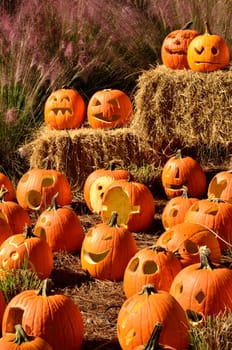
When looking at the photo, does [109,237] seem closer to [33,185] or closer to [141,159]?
[33,185]

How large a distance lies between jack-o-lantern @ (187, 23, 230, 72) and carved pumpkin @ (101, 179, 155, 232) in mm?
1568

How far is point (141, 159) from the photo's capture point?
672cm

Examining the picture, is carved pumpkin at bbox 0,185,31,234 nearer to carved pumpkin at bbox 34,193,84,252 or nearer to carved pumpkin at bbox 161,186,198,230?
carved pumpkin at bbox 34,193,84,252

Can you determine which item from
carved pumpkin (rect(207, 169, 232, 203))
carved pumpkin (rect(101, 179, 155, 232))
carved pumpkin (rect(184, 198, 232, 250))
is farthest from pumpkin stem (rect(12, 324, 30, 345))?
carved pumpkin (rect(207, 169, 232, 203))

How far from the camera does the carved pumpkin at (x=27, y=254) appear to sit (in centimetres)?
426

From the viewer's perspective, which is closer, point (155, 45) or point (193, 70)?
point (193, 70)

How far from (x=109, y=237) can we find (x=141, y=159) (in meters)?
2.34

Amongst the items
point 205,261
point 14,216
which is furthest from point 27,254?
point 205,261

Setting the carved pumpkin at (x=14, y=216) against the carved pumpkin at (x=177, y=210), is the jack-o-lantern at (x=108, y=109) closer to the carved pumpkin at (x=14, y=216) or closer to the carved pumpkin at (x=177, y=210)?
the carved pumpkin at (x=177, y=210)

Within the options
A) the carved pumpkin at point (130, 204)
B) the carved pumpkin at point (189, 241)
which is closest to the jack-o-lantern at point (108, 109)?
the carved pumpkin at point (130, 204)

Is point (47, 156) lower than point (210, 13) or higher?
lower

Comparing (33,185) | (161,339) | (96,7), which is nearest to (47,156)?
(33,185)

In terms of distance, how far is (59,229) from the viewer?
4828 mm

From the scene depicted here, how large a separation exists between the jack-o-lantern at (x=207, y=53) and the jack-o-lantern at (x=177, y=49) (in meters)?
0.16
